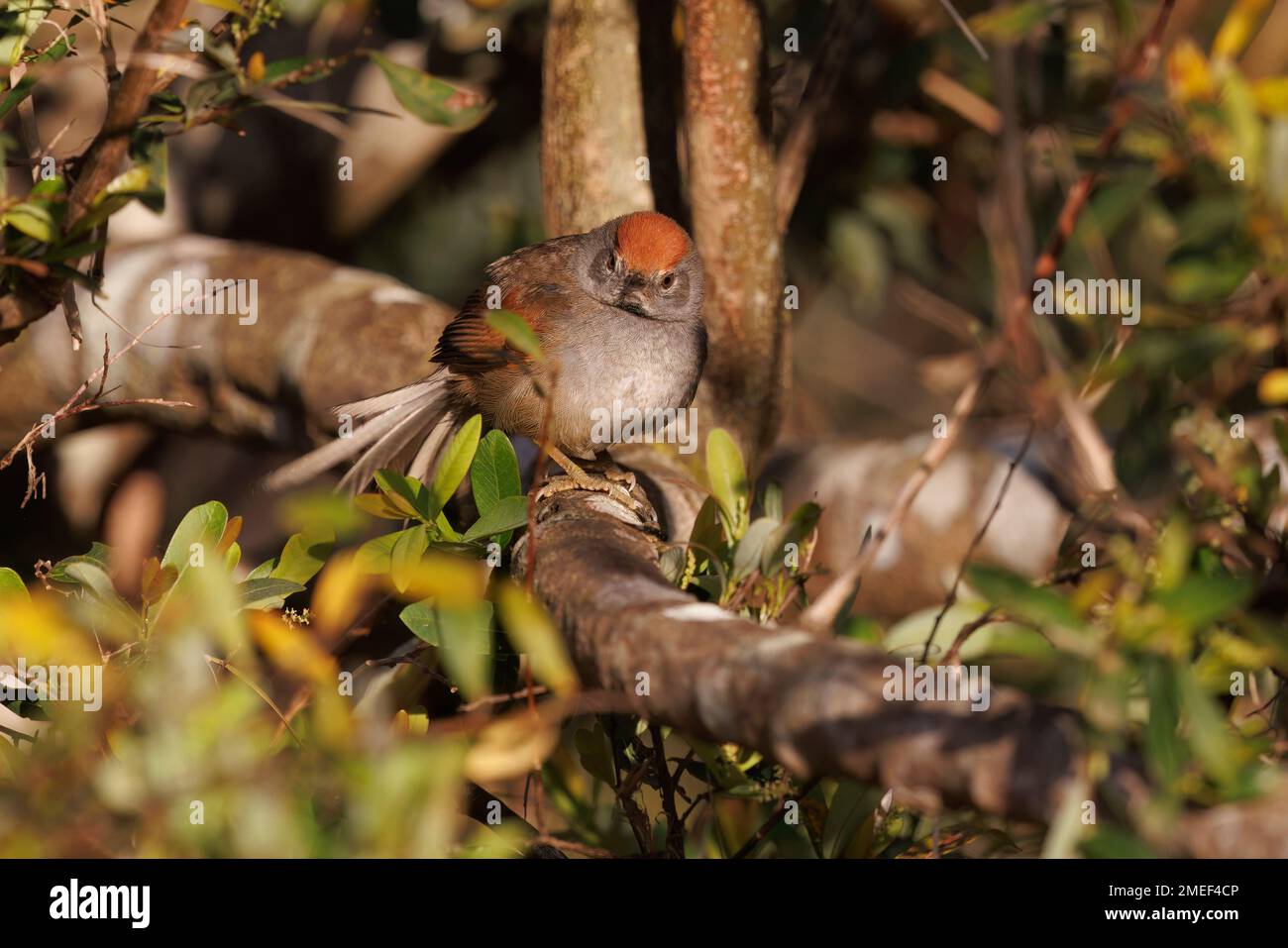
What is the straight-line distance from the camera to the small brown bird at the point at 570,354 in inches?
144

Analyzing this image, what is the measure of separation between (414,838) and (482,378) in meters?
2.65

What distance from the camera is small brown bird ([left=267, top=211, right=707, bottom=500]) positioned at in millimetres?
3648

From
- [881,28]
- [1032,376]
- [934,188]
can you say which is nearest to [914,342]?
[934,188]

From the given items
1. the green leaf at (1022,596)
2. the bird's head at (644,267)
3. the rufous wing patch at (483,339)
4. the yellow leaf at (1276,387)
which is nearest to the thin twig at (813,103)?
the bird's head at (644,267)

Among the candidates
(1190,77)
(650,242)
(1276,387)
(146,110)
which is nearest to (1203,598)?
(1276,387)

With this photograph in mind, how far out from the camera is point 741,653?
167cm

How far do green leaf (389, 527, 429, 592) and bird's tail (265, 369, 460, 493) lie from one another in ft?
3.68

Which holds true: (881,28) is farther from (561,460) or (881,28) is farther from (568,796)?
(568,796)

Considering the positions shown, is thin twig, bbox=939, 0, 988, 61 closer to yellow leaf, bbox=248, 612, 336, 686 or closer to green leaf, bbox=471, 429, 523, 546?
green leaf, bbox=471, 429, 523, 546

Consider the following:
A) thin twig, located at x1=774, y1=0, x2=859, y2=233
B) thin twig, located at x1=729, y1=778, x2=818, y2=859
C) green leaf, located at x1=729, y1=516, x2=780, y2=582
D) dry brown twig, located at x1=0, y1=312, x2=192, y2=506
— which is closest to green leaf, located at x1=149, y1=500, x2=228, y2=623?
dry brown twig, located at x1=0, y1=312, x2=192, y2=506

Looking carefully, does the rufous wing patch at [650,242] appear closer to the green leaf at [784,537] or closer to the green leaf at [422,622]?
the green leaf at [784,537]

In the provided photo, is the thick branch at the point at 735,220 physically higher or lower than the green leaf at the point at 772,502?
higher

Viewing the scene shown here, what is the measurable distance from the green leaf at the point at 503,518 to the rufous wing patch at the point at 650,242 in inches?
59.8

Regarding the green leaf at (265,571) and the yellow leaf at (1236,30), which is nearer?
the yellow leaf at (1236,30)
